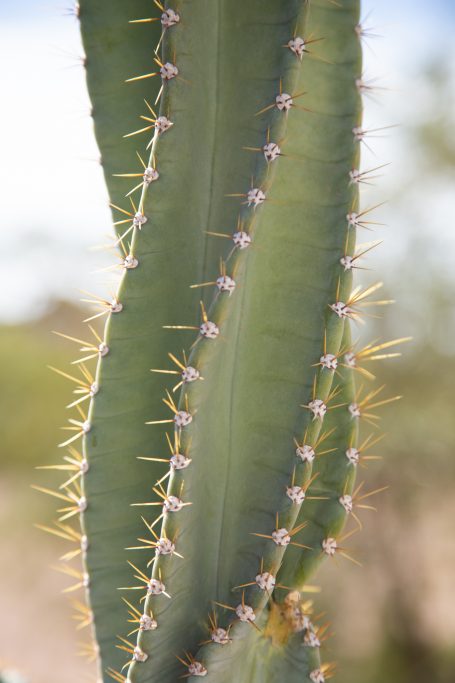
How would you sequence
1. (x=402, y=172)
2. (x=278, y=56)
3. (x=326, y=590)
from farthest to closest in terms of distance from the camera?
1. (x=402, y=172)
2. (x=326, y=590)
3. (x=278, y=56)

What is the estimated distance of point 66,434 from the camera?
739cm

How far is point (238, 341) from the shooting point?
117 centimetres

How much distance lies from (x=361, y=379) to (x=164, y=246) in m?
4.67

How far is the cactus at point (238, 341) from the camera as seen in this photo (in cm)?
113

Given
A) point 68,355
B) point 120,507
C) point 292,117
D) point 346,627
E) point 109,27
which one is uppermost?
point 109,27

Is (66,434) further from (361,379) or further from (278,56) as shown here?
(278,56)

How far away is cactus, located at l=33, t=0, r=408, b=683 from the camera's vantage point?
44.6 inches

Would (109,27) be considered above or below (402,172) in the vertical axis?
above

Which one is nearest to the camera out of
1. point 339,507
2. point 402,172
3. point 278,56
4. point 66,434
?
point 278,56

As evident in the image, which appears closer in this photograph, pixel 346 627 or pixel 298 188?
pixel 298 188

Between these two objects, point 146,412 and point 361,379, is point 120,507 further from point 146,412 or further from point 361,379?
point 361,379

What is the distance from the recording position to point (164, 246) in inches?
46.7

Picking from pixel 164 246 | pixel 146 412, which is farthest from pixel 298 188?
pixel 146 412

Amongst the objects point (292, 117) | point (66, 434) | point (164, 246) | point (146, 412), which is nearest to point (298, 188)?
point (292, 117)
